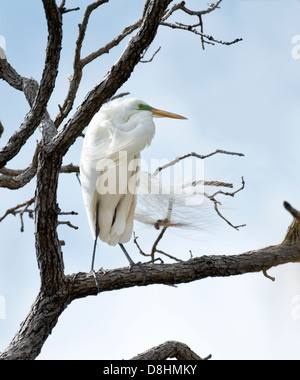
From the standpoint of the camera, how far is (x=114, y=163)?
3135 mm

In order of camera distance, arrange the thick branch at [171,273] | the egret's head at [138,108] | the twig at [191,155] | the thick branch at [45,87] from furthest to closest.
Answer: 1. the egret's head at [138,108]
2. the twig at [191,155]
3. the thick branch at [171,273]
4. the thick branch at [45,87]

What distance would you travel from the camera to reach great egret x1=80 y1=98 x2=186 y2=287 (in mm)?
3074

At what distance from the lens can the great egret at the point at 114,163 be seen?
3.07 meters

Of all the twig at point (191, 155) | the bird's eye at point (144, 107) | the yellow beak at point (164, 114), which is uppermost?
the bird's eye at point (144, 107)

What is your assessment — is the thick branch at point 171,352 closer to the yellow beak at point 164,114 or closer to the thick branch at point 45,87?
the thick branch at point 45,87

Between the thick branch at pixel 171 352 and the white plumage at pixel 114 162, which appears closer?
the thick branch at pixel 171 352

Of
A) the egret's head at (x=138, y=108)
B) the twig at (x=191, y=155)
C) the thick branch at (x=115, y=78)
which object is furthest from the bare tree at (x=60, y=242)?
the egret's head at (x=138, y=108)

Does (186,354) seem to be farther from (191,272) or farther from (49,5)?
(49,5)

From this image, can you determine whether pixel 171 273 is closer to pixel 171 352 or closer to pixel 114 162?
pixel 171 352

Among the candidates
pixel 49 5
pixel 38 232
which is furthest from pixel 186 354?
pixel 49 5

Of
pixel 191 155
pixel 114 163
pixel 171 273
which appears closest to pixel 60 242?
pixel 171 273

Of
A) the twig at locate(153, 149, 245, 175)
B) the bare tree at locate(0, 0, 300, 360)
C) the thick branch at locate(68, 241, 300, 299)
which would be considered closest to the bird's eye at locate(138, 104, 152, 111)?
the twig at locate(153, 149, 245, 175)

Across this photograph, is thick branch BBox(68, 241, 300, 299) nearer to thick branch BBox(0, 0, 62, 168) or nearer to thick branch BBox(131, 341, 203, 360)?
thick branch BBox(131, 341, 203, 360)
